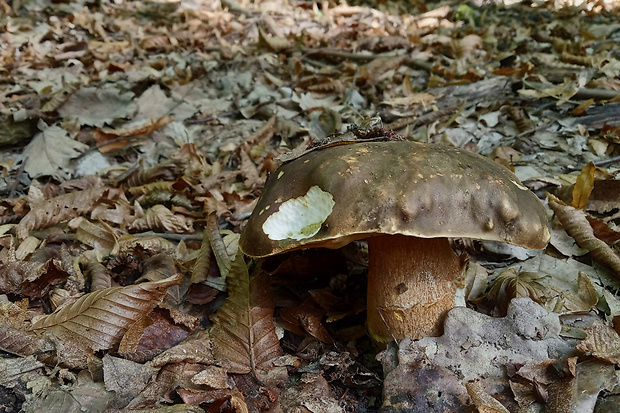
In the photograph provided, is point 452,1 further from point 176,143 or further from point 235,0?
point 176,143

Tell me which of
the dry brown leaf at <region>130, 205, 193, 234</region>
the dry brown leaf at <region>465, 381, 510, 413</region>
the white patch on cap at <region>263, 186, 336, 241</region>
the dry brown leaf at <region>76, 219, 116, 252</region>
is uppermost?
the white patch on cap at <region>263, 186, 336, 241</region>

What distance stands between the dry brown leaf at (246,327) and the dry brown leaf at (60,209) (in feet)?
3.99

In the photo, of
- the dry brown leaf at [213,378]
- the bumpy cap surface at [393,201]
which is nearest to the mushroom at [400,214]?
the bumpy cap surface at [393,201]

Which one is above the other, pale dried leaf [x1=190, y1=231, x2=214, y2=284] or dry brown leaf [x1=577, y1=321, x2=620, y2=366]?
dry brown leaf [x1=577, y1=321, x2=620, y2=366]

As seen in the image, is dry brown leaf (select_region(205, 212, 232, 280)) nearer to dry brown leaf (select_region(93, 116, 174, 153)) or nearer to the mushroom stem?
the mushroom stem

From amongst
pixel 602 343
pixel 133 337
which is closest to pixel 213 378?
pixel 133 337

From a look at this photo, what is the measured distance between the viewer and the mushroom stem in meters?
1.63

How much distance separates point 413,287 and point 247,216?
118cm

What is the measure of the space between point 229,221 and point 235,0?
6045 millimetres

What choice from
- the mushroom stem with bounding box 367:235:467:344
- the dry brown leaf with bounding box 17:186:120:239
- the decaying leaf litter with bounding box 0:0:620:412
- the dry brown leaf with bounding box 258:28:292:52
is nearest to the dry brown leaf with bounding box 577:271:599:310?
the decaying leaf litter with bounding box 0:0:620:412

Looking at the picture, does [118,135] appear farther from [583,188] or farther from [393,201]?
[583,188]

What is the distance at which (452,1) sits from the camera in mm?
7176

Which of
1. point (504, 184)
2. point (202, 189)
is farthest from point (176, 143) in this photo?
point (504, 184)

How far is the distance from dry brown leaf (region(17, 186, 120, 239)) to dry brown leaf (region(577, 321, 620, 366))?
2.56m
